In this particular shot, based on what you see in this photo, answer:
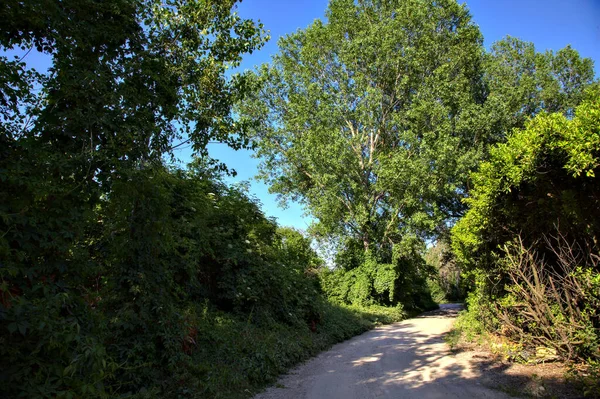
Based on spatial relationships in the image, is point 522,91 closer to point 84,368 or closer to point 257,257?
point 257,257

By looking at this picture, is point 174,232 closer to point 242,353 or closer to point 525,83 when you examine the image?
point 242,353

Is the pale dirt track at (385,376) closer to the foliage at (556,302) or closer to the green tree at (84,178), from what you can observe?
the foliage at (556,302)

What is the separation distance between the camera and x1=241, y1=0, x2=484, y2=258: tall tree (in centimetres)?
1986

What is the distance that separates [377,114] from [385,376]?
55.2 ft

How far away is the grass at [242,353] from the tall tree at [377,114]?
1104cm

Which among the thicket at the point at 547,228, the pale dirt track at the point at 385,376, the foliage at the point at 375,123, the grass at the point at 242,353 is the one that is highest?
the foliage at the point at 375,123

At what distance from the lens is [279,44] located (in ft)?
77.3

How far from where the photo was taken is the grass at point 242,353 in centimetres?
611

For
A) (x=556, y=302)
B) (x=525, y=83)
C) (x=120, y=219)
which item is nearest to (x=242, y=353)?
(x=120, y=219)

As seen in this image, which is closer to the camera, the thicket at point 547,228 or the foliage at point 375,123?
the thicket at point 547,228

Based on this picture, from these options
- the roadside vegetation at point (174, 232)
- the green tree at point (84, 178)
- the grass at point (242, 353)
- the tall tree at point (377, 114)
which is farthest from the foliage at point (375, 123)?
the green tree at point (84, 178)

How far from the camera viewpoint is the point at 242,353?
24.9ft

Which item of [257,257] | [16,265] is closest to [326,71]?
[257,257]

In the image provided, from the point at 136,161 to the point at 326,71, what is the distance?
2017 cm
